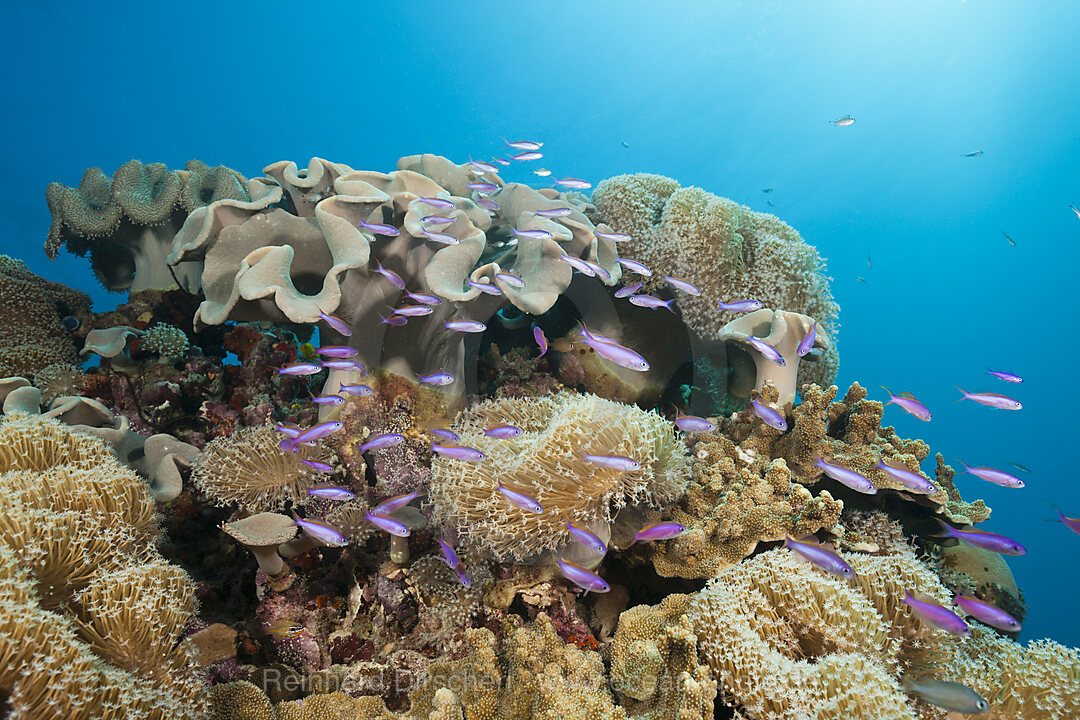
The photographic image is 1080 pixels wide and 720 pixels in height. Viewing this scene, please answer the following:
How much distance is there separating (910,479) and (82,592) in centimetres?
442

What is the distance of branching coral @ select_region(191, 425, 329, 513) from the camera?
2.95 m

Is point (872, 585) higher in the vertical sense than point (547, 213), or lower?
lower

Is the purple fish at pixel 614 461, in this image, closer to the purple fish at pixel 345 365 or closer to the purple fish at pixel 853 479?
the purple fish at pixel 853 479

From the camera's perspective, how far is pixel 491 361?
4.88 meters

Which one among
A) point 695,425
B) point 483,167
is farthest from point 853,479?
point 483,167

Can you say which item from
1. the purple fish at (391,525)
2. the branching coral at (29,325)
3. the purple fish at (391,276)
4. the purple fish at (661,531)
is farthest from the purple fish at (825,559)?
the branching coral at (29,325)

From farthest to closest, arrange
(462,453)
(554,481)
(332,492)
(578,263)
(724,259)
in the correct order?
1. (724,259)
2. (578,263)
3. (332,492)
4. (462,453)
5. (554,481)

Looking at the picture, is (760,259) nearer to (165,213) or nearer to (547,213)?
(547,213)

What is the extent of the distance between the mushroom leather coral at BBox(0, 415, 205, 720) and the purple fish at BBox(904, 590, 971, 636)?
3443mm

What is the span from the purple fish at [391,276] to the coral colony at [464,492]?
0.26 ft

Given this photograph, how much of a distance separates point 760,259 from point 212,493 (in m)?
4.95

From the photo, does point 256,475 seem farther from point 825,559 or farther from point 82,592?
point 825,559

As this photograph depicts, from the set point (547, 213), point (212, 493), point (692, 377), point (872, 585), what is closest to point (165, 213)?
point (212, 493)

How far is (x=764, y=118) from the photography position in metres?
55.2
